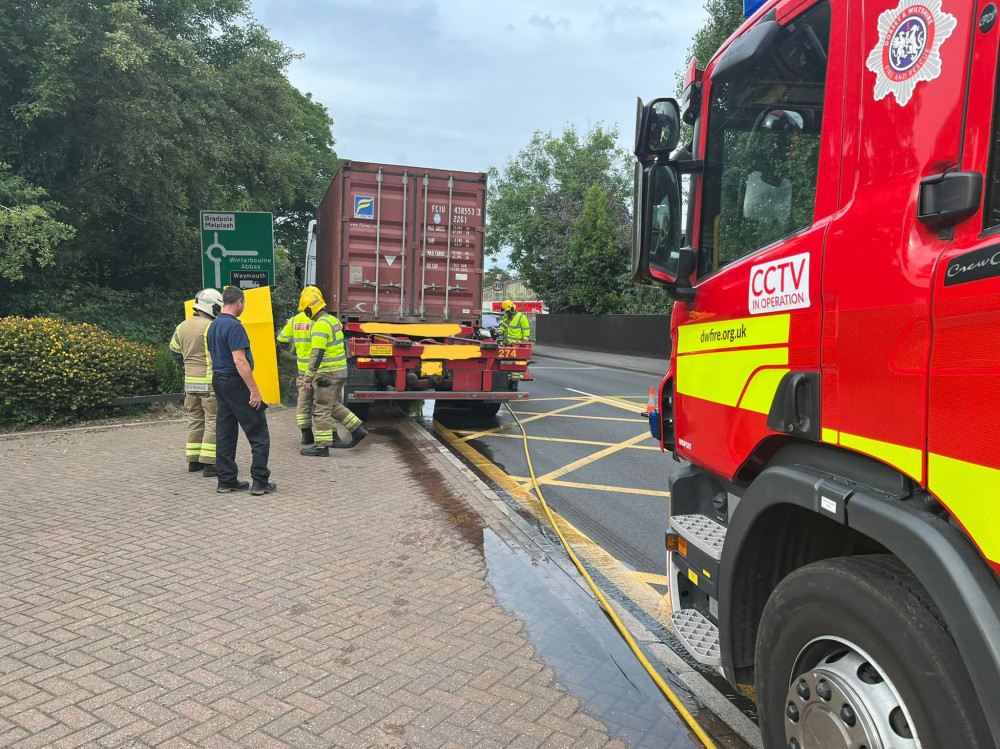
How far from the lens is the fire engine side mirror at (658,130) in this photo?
2914 mm

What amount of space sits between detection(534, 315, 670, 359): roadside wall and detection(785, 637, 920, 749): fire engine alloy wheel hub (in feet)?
82.3

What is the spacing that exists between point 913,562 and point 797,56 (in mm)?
1603

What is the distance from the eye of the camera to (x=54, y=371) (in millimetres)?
9203

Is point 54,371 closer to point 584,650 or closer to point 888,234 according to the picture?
point 584,650

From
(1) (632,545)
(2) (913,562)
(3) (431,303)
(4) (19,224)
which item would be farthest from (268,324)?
(2) (913,562)

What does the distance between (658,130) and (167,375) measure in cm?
960

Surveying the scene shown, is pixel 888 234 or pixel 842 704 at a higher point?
pixel 888 234

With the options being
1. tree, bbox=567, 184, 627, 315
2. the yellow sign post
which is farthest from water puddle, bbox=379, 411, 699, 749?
tree, bbox=567, 184, 627, 315

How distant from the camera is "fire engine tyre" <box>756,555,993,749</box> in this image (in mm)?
1604

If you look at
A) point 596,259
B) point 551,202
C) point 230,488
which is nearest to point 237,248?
point 230,488

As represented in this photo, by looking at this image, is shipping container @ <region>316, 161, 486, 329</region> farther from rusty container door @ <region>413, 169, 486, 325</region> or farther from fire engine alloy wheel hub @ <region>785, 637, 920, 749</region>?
fire engine alloy wheel hub @ <region>785, 637, 920, 749</region>

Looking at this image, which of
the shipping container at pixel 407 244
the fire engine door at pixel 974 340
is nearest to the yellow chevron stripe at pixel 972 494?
the fire engine door at pixel 974 340

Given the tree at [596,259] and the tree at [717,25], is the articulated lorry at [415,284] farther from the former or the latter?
the tree at [596,259]

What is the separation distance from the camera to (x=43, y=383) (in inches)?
360
